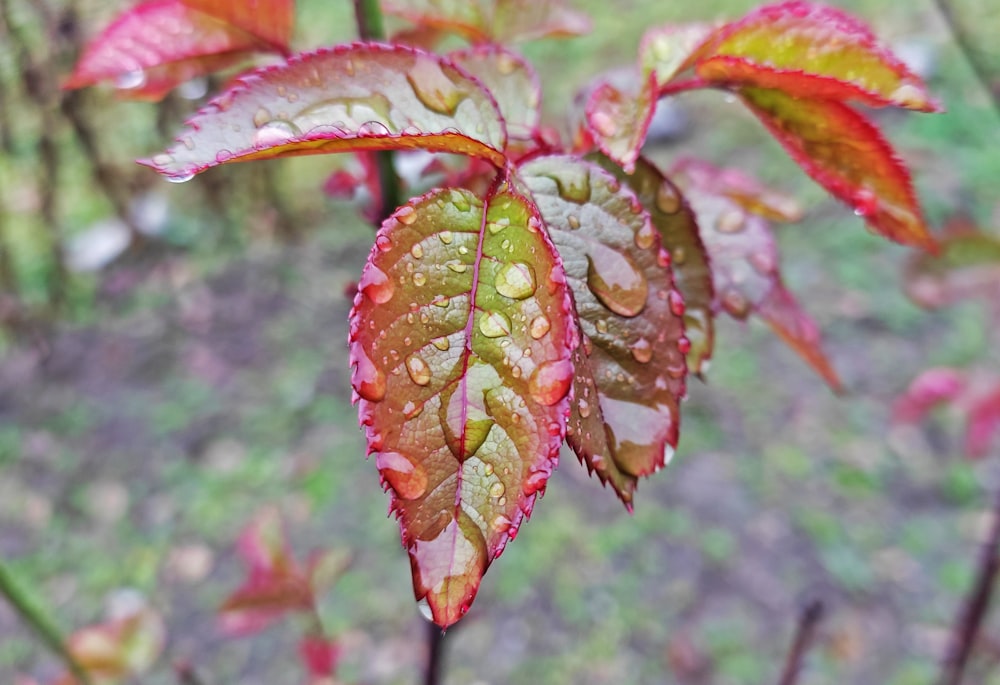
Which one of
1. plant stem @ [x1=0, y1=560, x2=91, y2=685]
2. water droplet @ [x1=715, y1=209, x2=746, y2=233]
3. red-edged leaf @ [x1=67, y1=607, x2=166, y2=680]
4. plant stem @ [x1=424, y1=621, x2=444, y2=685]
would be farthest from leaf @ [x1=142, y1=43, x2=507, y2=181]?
red-edged leaf @ [x1=67, y1=607, x2=166, y2=680]

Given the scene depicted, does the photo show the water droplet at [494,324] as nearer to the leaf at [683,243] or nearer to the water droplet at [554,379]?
the water droplet at [554,379]

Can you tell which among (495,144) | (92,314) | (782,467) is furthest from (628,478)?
(92,314)

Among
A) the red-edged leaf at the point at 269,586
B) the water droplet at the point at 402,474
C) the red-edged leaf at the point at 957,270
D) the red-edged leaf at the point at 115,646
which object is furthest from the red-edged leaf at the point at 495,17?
the red-edged leaf at the point at 115,646

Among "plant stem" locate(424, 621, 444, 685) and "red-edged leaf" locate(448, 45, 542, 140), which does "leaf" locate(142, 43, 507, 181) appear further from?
"plant stem" locate(424, 621, 444, 685)

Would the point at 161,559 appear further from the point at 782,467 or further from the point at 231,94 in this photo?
the point at 231,94

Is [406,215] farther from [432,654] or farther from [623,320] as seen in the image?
[432,654]

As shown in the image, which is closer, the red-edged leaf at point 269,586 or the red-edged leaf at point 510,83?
the red-edged leaf at point 510,83
